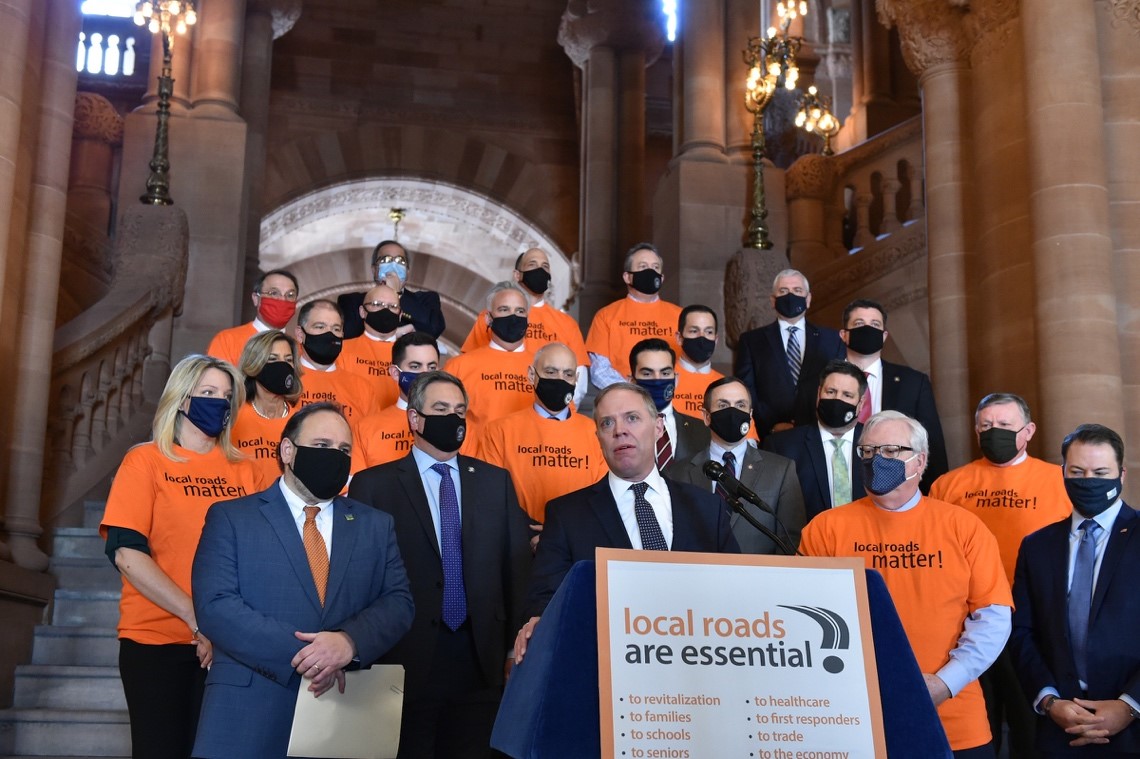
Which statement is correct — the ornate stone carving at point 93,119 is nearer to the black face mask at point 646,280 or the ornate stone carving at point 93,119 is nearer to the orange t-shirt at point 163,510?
the black face mask at point 646,280

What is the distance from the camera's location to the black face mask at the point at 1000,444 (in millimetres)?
6129

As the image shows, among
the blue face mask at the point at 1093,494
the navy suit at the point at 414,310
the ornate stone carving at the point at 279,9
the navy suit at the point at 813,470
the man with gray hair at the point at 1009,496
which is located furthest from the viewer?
the ornate stone carving at the point at 279,9

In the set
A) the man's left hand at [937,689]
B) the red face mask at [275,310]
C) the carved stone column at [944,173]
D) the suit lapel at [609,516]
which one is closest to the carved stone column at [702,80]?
the carved stone column at [944,173]

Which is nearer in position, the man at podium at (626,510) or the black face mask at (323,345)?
the man at podium at (626,510)

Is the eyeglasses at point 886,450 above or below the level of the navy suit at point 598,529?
above

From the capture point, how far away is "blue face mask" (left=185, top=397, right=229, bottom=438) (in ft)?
16.2

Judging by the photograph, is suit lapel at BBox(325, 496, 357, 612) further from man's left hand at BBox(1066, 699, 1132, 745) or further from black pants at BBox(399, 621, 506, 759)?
man's left hand at BBox(1066, 699, 1132, 745)

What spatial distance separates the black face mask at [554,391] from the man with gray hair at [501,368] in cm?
98

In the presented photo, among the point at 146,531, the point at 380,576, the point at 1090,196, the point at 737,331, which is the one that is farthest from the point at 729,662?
the point at 737,331

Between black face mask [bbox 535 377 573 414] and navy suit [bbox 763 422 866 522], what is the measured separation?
1098 mm

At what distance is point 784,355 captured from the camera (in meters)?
8.05

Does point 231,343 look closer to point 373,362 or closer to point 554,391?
point 373,362

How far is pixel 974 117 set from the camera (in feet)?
30.8

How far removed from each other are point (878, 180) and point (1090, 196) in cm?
632
